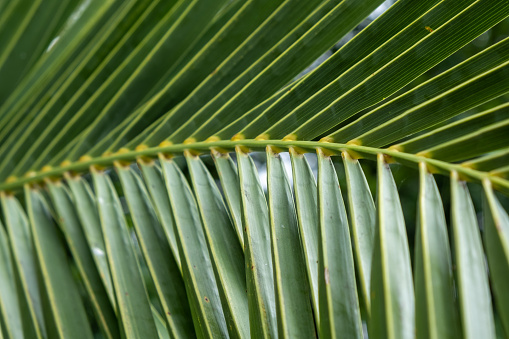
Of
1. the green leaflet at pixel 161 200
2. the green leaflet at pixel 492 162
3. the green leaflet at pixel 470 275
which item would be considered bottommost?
the green leaflet at pixel 470 275

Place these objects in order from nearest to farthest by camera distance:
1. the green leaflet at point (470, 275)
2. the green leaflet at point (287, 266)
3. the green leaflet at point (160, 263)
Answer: the green leaflet at point (470, 275) < the green leaflet at point (287, 266) < the green leaflet at point (160, 263)

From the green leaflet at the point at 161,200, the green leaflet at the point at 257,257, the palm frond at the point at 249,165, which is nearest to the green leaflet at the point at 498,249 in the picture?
the palm frond at the point at 249,165

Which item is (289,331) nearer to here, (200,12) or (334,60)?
(334,60)

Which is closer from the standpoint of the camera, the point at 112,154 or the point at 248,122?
the point at 248,122

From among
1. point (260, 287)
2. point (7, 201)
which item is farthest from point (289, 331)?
point (7, 201)

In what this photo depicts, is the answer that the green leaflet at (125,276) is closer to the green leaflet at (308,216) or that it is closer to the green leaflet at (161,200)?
the green leaflet at (161,200)

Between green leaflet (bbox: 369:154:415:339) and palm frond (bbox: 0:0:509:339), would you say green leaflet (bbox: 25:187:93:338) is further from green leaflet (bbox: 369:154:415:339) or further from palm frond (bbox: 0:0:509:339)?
green leaflet (bbox: 369:154:415:339)

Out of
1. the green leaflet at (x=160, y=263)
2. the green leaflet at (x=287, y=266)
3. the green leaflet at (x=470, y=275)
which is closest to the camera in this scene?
the green leaflet at (x=470, y=275)
